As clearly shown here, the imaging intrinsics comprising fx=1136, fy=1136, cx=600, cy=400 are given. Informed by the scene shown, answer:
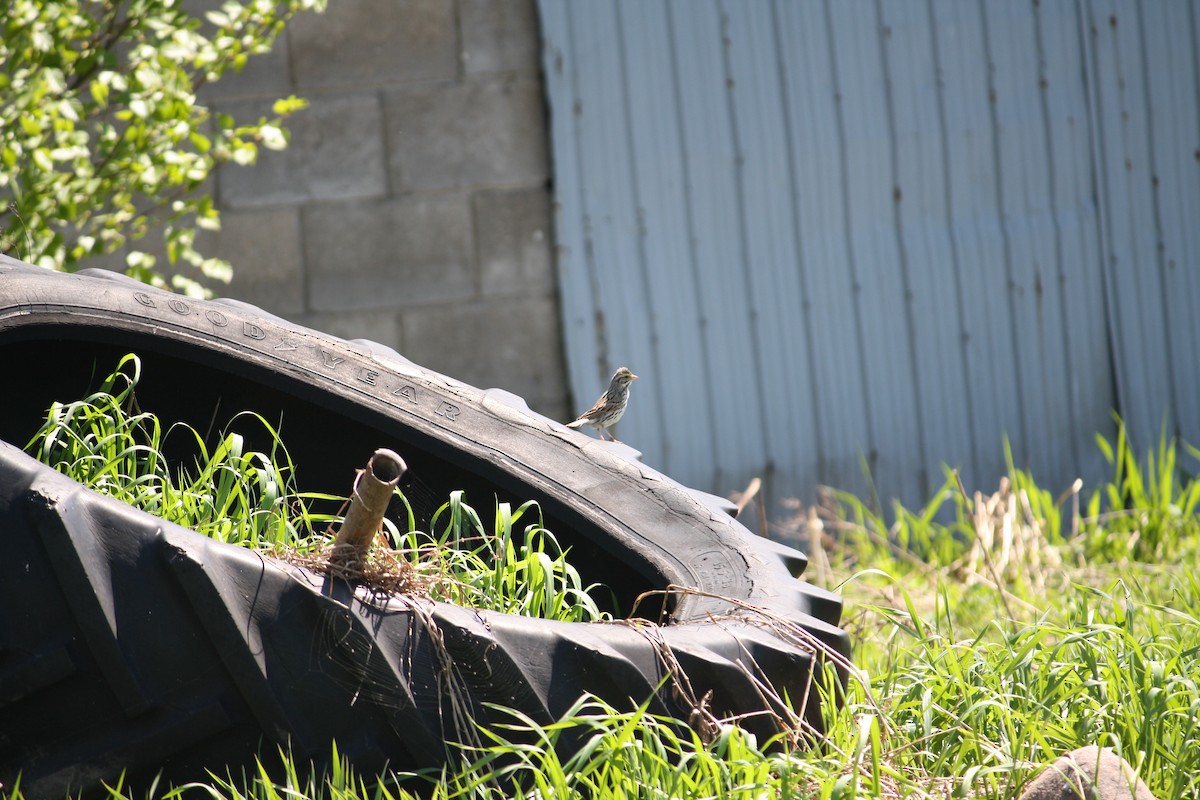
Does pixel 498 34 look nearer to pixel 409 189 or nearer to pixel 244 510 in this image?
pixel 409 189

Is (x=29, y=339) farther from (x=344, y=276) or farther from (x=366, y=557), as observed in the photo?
(x=344, y=276)

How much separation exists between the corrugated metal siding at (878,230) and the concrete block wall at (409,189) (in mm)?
202

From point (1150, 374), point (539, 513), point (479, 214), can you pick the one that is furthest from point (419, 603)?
point (1150, 374)

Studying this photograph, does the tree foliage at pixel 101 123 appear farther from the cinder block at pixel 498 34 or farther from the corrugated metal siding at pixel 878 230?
the corrugated metal siding at pixel 878 230

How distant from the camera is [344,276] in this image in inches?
198

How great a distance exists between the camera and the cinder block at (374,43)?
192 inches

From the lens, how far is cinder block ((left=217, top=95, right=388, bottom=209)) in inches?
194

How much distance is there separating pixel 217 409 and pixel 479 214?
8.81ft

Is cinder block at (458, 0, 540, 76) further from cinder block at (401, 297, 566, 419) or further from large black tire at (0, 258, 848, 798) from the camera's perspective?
large black tire at (0, 258, 848, 798)

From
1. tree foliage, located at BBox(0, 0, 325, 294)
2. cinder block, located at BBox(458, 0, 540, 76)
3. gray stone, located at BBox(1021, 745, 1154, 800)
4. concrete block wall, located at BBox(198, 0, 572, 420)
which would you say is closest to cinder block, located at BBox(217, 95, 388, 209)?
concrete block wall, located at BBox(198, 0, 572, 420)

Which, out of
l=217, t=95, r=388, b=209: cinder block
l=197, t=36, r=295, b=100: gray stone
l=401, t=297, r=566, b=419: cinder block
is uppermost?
l=197, t=36, r=295, b=100: gray stone

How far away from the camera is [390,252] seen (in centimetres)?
503

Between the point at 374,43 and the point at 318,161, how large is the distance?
0.56m

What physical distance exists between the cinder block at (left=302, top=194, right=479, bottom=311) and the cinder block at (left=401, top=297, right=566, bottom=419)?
94 mm
